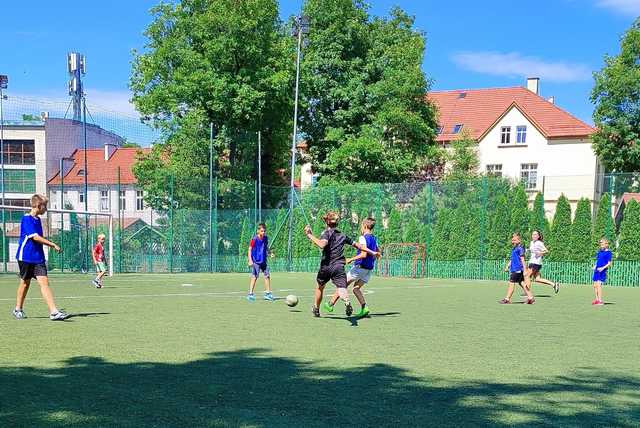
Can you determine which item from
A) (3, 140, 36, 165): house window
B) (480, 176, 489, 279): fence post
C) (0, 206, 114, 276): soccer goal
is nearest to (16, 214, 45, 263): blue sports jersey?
(0, 206, 114, 276): soccer goal

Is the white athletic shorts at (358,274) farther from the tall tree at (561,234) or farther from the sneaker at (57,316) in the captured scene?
the tall tree at (561,234)

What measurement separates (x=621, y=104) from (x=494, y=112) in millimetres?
17749

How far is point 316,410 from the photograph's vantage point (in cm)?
530

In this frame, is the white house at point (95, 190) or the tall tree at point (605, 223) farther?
the white house at point (95, 190)

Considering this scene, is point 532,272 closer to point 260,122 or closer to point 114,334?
point 114,334

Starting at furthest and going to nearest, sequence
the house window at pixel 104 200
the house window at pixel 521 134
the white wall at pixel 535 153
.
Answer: the house window at pixel 521 134 < the white wall at pixel 535 153 < the house window at pixel 104 200

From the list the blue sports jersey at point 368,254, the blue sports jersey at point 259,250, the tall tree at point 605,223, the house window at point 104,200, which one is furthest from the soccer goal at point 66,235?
the tall tree at point 605,223

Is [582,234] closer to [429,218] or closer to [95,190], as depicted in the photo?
[429,218]

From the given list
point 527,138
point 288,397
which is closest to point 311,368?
point 288,397

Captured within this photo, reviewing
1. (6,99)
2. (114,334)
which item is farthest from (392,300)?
(6,99)

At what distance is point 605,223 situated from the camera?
2516cm

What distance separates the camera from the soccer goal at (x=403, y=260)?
94.1ft

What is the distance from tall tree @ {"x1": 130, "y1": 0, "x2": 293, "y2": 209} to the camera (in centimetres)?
3372

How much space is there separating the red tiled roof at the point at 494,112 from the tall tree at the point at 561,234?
22496 mm
